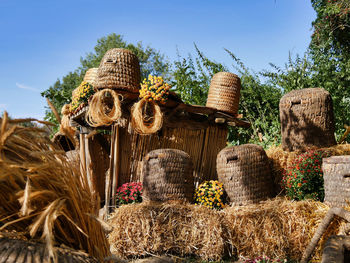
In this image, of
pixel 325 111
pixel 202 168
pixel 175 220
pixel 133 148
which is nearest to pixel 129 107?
pixel 133 148

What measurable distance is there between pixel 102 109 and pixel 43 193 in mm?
4309

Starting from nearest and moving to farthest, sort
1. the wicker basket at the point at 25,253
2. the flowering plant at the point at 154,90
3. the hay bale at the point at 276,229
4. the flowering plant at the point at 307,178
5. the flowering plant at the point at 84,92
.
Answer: the wicker basket at the point at 25,253
the hay bale at the point at 276,229
the flowering plant at the point at 307,178
the flowering plant at the point at 154,90
the flowering plant at the point at 84,92

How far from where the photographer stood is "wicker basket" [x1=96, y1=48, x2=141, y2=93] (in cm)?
555

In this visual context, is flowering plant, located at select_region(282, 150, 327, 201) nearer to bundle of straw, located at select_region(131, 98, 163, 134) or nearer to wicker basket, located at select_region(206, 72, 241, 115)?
wicker basket, located at select_region(206, 72, 241, 115)

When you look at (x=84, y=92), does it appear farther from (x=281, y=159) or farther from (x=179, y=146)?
(x=281, y=159)

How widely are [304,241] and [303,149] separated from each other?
1731mm

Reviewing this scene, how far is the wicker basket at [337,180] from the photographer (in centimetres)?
412

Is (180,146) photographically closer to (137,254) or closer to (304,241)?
(137,254)

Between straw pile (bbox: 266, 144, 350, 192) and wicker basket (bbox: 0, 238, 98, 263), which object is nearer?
wicker basket (bbox: 0, 238, 98, 263)

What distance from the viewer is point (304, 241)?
14.0 ft

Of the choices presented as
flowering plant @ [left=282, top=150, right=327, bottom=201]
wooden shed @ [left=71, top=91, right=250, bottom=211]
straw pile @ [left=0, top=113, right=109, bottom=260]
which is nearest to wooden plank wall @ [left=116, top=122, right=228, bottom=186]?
wooden shed @ [left=71, top=91, right=250, bottom=211]

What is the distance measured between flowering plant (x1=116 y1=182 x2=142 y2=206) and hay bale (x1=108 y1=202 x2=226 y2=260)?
902 mm

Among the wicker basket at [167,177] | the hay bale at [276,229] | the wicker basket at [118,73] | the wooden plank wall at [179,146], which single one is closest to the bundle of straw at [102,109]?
the wicker basket at [118,73]

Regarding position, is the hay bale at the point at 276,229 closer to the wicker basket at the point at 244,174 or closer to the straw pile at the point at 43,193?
the wicker basket at the point at 244,174
